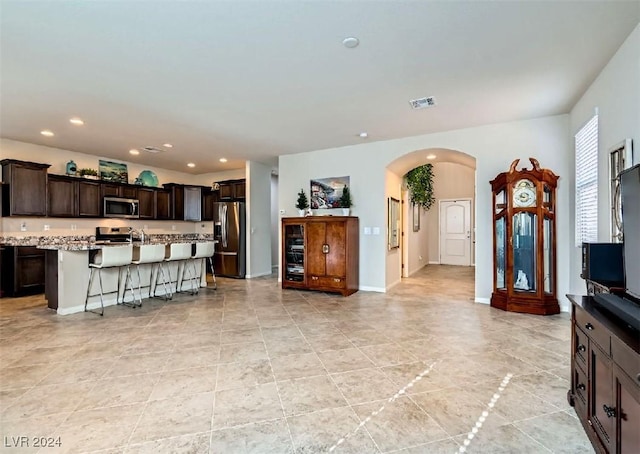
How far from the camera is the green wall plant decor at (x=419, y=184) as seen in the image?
25.5ft

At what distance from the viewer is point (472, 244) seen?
9.66 meters

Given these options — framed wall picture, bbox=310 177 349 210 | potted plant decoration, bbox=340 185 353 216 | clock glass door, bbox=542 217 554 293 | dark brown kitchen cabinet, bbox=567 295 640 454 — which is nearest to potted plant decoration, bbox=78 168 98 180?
framed wall picture, bbox=310 177 349 210

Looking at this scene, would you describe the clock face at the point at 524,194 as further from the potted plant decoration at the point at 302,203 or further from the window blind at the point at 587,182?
the potted plant decoration at the point at 302,203

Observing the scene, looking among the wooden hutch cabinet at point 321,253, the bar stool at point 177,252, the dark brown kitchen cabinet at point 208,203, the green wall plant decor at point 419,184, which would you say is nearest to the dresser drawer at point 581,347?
the wooden hutch cabinet at point 321,253

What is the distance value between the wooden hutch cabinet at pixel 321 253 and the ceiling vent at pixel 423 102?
85.1 inches

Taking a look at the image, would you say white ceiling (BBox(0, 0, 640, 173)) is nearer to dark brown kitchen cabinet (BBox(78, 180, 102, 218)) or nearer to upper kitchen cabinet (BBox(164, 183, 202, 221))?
dark brown kitchen cabinet (BBox(78, 180, 102, 218))

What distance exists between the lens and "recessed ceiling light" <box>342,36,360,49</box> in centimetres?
248

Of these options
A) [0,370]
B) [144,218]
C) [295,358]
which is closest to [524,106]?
[295,358]

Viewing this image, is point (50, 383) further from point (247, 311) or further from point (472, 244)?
point (472, 244)

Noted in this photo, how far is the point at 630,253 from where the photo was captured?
1.79m

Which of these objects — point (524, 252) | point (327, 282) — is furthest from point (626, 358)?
point (327, 282)

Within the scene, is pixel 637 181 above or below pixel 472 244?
above

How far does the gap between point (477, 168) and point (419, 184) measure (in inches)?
133

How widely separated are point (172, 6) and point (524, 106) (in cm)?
392
